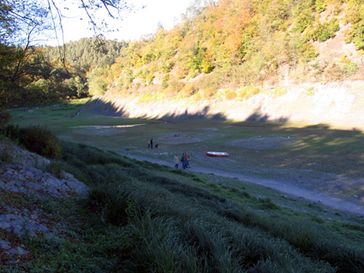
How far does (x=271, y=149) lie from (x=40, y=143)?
72.6ft

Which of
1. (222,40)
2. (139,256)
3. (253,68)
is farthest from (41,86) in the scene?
(222,40)

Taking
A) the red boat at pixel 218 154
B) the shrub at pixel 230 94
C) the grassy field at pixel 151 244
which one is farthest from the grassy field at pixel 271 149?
the grassy field at pixel 151 244

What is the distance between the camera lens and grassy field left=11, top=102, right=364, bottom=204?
806 inches

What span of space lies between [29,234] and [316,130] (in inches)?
1459

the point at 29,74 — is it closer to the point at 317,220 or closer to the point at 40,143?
the point at 40,143

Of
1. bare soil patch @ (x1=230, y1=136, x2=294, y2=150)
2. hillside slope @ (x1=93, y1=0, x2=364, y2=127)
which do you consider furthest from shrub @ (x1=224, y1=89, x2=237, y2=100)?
bare soil patch @ (x1=230, y1=136, x2=294, y2=150)

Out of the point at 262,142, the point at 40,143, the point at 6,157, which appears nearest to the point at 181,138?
the point at 262,142

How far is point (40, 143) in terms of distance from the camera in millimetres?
12289

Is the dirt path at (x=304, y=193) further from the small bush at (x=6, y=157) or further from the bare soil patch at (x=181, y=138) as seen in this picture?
the bare soil patch at (x=181, y=138)

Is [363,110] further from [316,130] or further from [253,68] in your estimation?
[253,68]

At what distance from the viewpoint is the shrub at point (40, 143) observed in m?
12.1

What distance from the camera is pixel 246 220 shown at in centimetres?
841

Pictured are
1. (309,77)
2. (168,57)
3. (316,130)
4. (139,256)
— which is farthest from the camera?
(168,57)

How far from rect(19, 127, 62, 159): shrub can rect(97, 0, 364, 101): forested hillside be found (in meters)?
42.9
